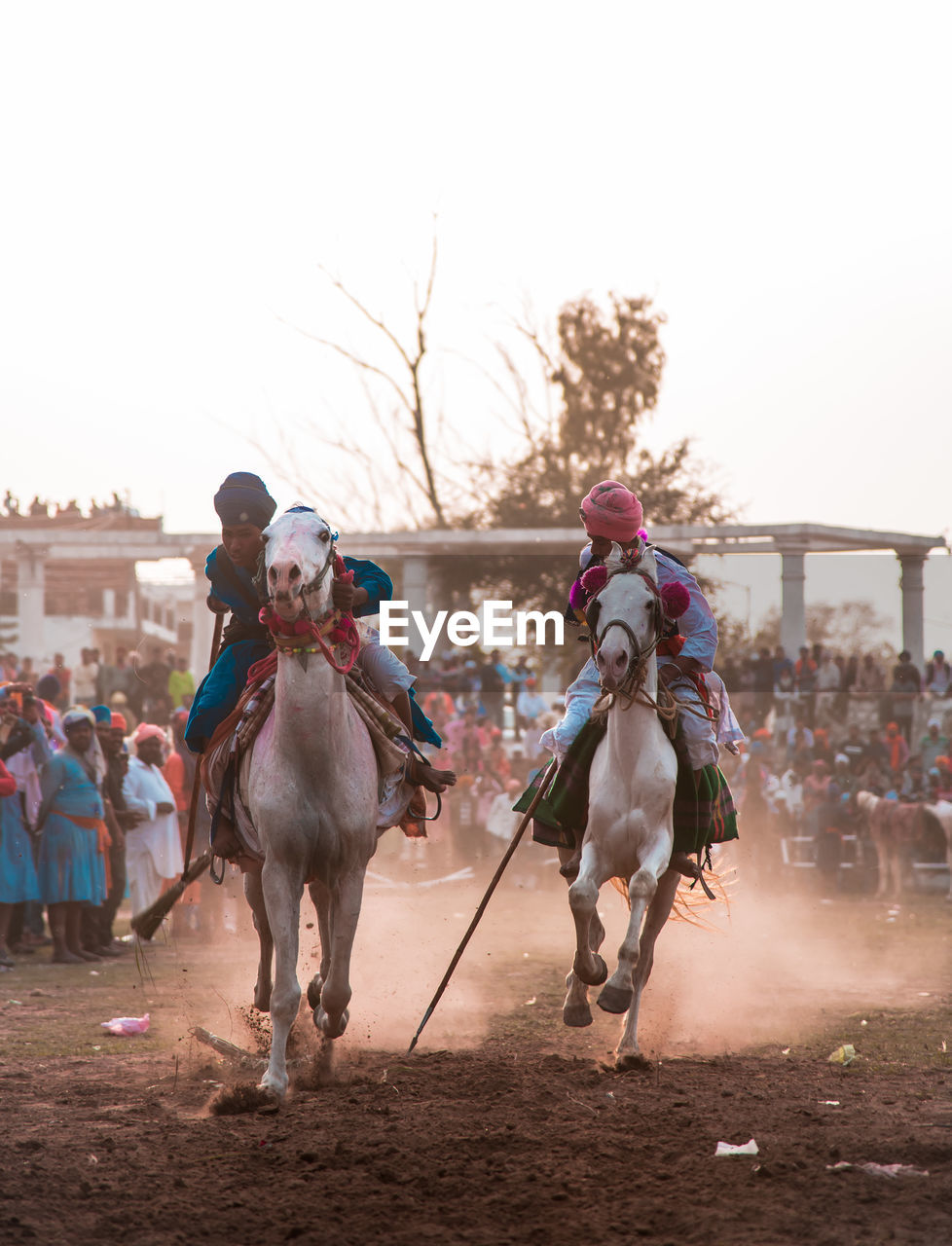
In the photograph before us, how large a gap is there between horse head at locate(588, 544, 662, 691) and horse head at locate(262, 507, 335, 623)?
1471mm

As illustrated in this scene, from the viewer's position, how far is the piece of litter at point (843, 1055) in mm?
8398

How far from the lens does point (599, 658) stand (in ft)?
23.6

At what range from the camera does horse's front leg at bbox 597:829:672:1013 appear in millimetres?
7098

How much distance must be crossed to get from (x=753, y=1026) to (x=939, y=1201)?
470 centimetres

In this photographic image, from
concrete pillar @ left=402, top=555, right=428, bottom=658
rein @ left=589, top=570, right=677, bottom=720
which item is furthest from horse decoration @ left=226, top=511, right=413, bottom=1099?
concrete pillar @ left=402, top=555, right=428, bottom=658

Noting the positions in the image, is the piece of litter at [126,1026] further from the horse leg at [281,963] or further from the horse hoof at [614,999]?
the horse hoof at [614,999]

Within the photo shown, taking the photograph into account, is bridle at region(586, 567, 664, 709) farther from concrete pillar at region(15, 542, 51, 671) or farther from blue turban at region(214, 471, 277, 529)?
concrete pillar at region(15, 542, 51, 671)

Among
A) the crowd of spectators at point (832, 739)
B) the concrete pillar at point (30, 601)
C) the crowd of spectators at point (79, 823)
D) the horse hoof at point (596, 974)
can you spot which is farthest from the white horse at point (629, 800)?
the concrete pillar at point (30, 601)

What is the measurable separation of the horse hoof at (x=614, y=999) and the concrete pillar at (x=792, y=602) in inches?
802

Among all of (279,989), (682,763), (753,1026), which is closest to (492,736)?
(753,1026)

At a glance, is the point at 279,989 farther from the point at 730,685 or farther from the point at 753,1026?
the point at 730,685

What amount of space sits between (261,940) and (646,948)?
2151mm

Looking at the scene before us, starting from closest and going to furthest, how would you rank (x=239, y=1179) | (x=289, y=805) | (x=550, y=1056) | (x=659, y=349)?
(x=239, y=1179) < (x=289, y=805) < (x=550, y=1056) < (x=659, y=349)

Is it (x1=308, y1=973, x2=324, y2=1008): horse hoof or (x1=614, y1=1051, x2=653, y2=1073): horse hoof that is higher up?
(x1=308, y1=973, x2=324, y2=1008): horse hoof
